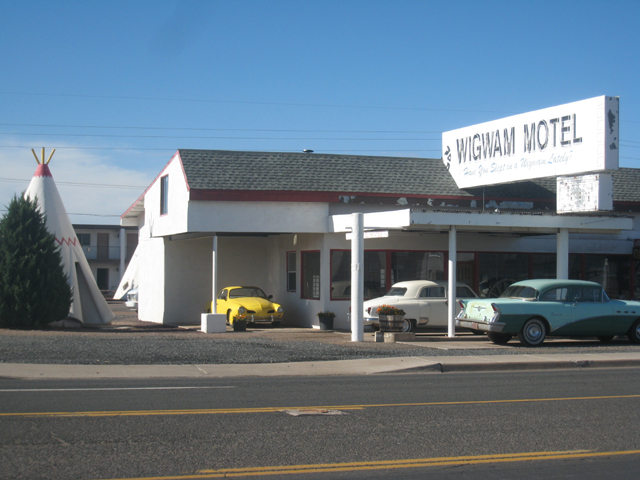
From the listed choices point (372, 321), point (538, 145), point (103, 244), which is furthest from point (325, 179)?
point (103, 244)

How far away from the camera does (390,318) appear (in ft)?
59.0

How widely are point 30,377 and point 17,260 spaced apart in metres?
10.4

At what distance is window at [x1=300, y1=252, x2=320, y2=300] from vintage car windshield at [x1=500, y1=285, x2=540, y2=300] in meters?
6.82

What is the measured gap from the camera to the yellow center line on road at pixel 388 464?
5.79m

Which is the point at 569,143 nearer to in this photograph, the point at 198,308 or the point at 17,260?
the point at 198,308

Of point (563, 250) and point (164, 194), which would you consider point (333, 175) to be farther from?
point (563, 250)

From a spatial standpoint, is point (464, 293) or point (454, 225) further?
point (464, 293)

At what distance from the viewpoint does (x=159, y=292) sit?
2619 cm

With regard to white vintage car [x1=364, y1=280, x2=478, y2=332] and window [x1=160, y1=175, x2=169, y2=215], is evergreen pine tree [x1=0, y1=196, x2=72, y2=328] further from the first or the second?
white vintage car [x1=364, y1=280, x2=478, y2=332]

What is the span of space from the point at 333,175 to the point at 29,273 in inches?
395

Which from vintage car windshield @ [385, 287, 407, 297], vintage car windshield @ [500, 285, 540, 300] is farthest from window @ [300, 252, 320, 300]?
vintage car windshield @ [500, 285, 540, 300]

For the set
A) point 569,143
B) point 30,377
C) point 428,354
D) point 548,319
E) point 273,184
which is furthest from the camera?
point 273,184

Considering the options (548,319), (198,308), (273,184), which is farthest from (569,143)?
(198,308)

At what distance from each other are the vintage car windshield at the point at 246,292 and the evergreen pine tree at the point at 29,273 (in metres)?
5.33
